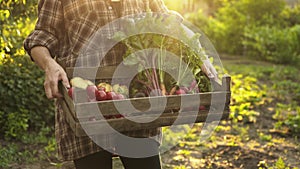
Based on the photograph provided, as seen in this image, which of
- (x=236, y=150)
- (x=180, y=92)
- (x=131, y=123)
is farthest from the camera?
(x=236, y=150)

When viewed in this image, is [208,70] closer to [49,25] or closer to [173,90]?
[173,90]

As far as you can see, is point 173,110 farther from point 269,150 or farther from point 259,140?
point 259,140

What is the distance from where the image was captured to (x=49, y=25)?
6.62 feet

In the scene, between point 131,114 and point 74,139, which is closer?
point 131,114

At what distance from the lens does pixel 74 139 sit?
2.03 meters

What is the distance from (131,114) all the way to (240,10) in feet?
39.4

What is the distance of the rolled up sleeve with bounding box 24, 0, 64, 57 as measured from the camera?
6.47ft

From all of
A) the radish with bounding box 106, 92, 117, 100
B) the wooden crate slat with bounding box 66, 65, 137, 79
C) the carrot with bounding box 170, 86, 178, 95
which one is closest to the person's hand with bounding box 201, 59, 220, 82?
the carrot with bounding box 170, 86, 178, 95

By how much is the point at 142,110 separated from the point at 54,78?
1.14 ft

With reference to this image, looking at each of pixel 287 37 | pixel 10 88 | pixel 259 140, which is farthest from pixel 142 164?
pixel 287 37

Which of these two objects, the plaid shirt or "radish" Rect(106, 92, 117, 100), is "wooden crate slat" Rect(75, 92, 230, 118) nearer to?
"radish" Rect(106, 92, 117, 100)

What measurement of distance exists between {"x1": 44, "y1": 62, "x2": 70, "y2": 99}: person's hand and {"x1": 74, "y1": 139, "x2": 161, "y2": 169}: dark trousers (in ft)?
1.31

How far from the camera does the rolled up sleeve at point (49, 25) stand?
1973mm

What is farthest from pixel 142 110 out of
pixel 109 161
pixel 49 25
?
pixel 49 25
